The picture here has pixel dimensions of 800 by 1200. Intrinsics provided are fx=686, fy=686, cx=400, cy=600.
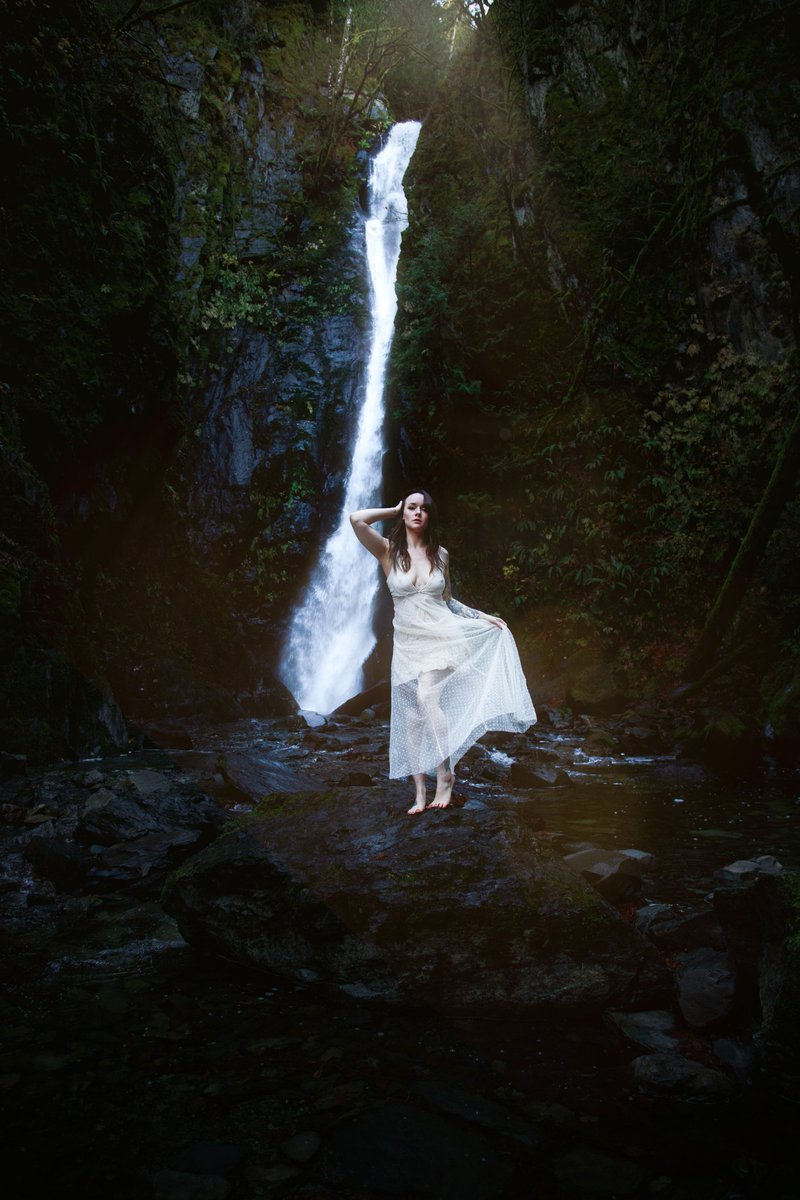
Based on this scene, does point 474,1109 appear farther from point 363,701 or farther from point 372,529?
point 363,701

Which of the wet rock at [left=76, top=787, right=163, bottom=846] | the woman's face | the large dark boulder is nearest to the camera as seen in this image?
the large dark boulder

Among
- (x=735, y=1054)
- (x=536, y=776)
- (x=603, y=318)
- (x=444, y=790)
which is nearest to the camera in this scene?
(x=735, y=1054)

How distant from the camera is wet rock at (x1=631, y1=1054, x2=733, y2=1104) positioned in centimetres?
252

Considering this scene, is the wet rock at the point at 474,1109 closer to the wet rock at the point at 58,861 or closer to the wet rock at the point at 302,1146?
the wet rock at the point at 302,1146

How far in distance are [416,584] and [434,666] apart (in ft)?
1.96

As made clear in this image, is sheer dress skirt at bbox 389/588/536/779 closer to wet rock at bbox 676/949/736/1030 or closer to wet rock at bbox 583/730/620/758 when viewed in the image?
wet rock at bbox 676/949/736/1030

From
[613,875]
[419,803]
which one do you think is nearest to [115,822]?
[419,803]

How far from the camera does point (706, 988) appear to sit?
10.1ft

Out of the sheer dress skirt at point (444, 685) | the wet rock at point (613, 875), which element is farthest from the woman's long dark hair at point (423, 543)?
the wet rock at point (613, 875)

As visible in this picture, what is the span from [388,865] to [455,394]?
15894mm

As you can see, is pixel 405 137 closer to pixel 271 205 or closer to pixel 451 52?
pixel 451 52

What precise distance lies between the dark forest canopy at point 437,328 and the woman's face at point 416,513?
5.44 m

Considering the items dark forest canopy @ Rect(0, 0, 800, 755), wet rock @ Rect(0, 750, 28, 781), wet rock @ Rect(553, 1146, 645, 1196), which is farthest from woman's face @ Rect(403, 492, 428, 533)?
wet rock @ Rect(0, 750, 28, 781)

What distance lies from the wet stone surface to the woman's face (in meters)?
1.86
